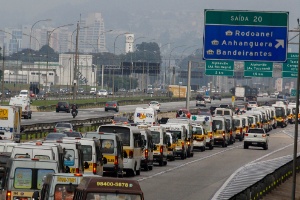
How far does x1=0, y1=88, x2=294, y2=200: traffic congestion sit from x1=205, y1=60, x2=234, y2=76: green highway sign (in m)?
3.28

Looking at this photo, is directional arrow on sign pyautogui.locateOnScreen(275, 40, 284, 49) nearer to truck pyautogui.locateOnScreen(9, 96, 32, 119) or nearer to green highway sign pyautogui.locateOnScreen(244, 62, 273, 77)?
green highway sign pyautogui.locateOnScreen(244, 62, 273, 77)

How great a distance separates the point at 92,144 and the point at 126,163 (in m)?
7.11

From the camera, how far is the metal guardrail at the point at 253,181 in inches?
1210

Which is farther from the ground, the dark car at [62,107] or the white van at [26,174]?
the white van at [26,174]

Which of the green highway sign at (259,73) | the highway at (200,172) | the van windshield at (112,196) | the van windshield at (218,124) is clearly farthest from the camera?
the van windshield at (218,124)

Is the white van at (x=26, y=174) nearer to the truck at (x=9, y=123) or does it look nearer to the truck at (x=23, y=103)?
the truck at (x=9, y=123)

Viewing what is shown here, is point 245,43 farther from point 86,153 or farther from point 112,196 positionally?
point 112,196

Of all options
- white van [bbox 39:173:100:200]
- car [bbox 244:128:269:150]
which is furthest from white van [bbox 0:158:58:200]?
car [bbox 244:128:269:150]

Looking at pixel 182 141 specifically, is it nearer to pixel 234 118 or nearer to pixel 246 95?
pixel 234 118

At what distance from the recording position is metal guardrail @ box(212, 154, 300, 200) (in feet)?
101

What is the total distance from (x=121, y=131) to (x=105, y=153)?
327 cm

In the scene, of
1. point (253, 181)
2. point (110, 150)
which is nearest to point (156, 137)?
point (253, 181)

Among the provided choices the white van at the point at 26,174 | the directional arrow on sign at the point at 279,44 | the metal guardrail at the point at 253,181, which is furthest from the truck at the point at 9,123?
the white van at the point at 26,174

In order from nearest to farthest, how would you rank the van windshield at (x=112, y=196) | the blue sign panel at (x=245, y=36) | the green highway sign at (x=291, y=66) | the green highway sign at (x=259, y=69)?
the van windshield at (x=112, y=196), the blue sign panel at (x=245, y=36), the green highway sign at (x=259, y=69), the green highway sign at (x=291, y=66)
